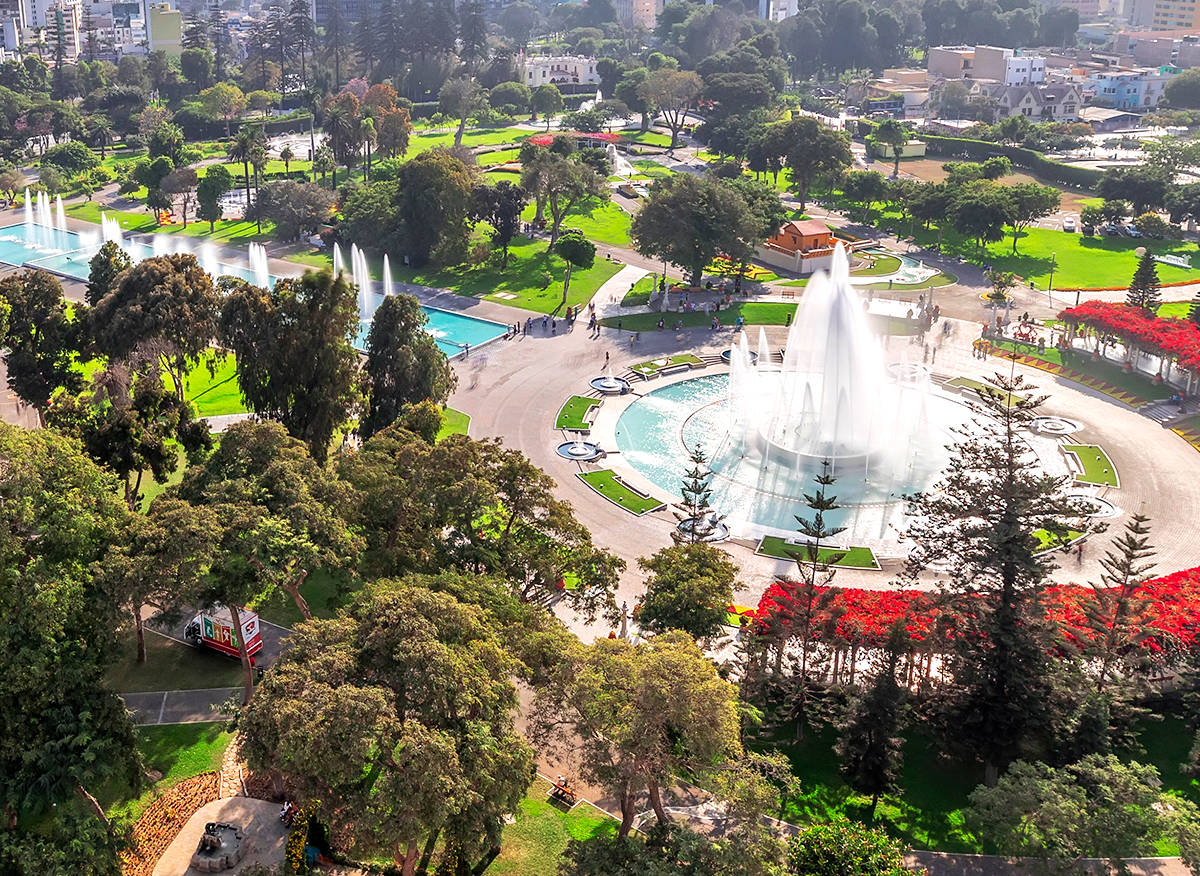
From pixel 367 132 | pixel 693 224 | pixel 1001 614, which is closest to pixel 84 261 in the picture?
pixel 367 132

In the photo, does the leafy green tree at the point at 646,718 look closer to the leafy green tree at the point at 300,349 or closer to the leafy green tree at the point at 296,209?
the leafy green tree at the point at 300,349

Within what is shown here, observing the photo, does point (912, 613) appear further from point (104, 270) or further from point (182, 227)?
point (182, 227)

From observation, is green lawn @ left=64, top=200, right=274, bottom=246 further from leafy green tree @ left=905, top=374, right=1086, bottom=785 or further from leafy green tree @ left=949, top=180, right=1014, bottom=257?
leafy green tree @ left=905, top=374, right=1086, bottom=785

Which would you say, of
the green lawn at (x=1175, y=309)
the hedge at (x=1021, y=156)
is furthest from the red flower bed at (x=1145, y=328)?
the hedge at (x=1021, y=156)

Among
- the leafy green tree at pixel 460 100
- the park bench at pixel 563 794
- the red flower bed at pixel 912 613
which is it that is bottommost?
the park bench at pixel 563 794

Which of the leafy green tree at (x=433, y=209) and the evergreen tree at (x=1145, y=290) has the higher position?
the leafy green tree at (x=433, y=209)
